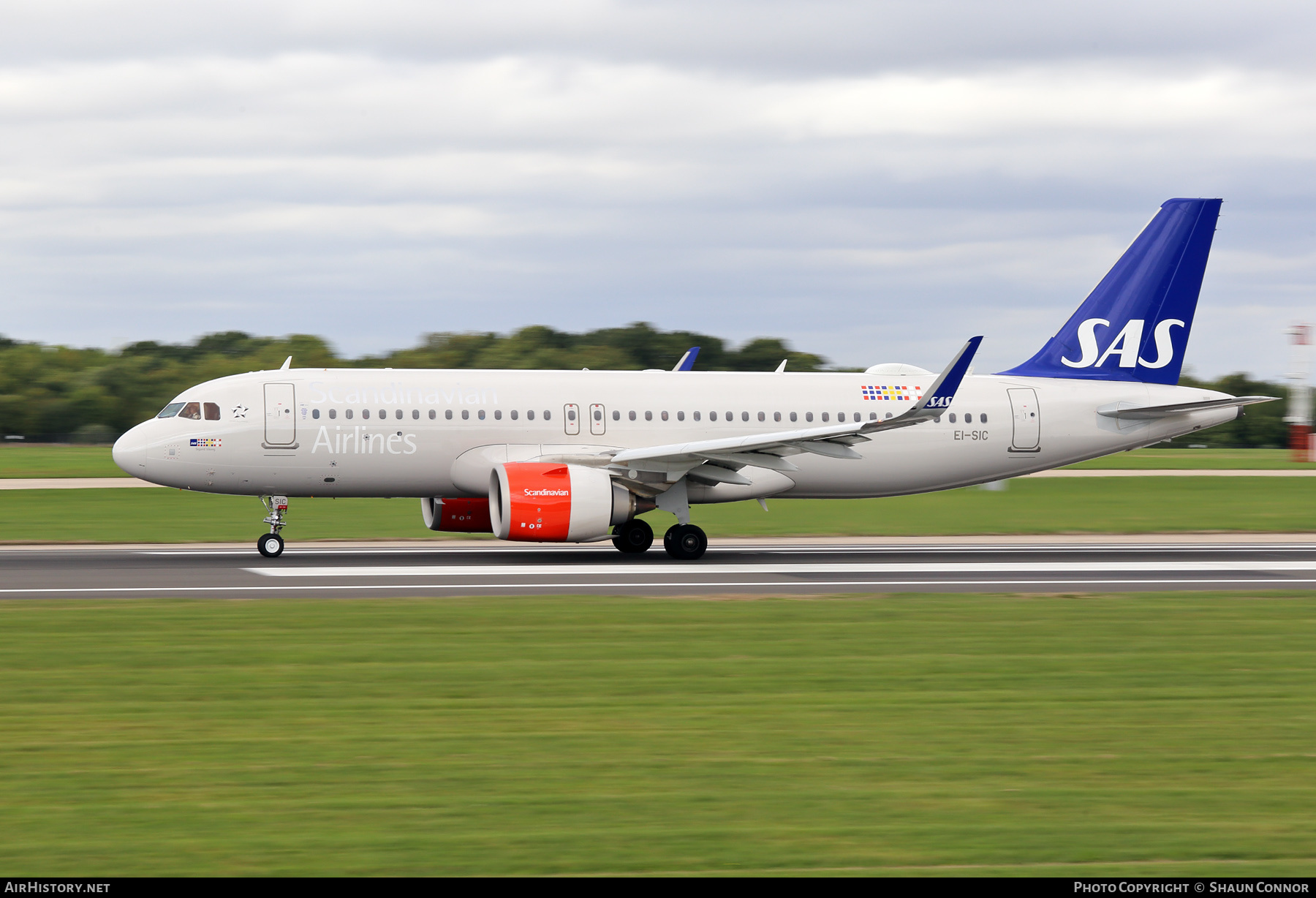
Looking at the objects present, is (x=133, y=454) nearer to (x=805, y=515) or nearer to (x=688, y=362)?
(x=688, y=362)

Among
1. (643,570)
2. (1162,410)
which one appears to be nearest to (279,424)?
(643,570)

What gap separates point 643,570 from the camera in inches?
882

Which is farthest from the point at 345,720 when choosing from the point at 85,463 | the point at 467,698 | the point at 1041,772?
the point at 85,463

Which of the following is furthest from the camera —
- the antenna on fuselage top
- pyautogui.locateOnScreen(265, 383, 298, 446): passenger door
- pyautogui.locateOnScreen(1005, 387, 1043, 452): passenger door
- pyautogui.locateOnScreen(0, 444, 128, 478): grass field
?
pyautogui.locateOnScreen(0, 444, 128, 478): grass field

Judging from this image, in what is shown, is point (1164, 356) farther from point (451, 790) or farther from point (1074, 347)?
point (451, 790)

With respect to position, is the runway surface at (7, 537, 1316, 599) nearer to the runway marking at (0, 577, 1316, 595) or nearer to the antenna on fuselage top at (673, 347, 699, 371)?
the runway marking at (0, 577, 1316, 595)

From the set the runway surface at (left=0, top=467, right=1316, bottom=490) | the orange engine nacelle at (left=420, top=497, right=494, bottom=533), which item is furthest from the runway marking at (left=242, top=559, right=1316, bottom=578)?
the runway surface at (left=0, top=467, right=1316, bottom=490)

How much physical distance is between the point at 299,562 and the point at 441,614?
7.92 metres

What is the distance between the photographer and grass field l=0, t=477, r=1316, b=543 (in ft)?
104

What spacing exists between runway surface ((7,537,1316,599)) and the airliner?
1.11m

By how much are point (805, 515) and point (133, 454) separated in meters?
18.7

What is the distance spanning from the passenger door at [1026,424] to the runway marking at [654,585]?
6.70 meters

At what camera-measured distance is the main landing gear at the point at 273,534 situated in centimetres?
2388

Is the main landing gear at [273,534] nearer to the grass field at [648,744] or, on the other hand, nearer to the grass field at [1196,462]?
the grass field at [648,744]
